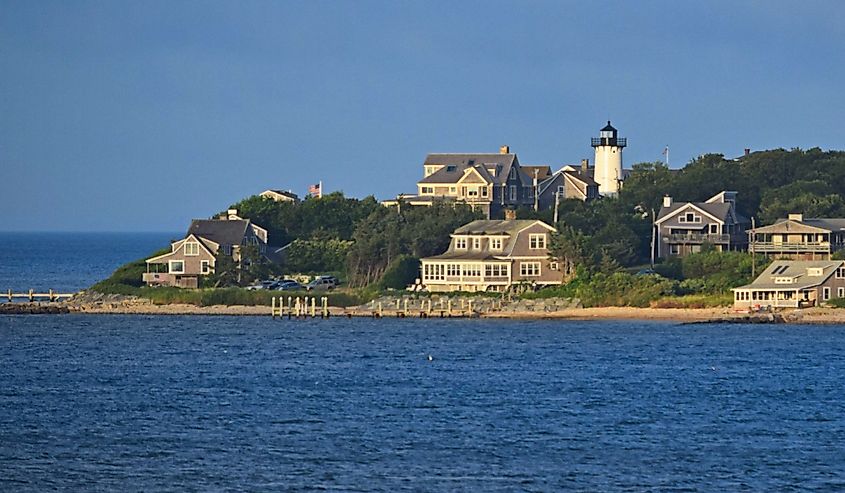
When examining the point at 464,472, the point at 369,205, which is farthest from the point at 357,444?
the point at 369,205

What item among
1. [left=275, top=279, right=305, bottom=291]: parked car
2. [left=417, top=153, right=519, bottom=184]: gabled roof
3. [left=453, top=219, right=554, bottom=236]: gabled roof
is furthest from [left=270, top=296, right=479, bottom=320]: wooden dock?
[left=417, top=153, right=519, bottom=184]: gabled roof

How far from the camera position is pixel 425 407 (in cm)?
5162

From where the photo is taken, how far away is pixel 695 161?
118 metres

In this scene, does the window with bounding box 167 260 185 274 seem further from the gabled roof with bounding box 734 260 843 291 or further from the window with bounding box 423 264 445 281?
the gabled roof with bounding box 734 260 843 291

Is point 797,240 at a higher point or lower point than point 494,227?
lower

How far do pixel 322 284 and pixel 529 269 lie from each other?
1105 cm

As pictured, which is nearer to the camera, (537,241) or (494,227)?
(537,241)

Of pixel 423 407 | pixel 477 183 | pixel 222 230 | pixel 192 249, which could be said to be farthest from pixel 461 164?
pixel 423 407

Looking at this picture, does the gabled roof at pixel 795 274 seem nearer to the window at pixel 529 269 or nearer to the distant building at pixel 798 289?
the distant building at pixel 798 289

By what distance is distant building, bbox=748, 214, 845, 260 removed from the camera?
287 ft

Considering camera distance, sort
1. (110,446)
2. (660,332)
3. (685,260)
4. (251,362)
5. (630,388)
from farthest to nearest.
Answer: (685,260)
(660,332)
(251,362)
(630,388)
(110,446)

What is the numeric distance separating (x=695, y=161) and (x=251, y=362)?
59003 millimetres

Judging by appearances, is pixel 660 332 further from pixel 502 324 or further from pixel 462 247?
pixel 462 247

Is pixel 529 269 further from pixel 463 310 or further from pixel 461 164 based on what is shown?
pixel 461 164
